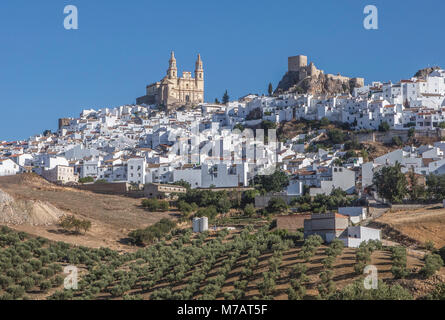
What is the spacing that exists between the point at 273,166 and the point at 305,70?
37287 mm

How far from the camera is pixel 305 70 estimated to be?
321 feet

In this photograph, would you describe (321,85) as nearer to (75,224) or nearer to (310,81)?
(310,81)

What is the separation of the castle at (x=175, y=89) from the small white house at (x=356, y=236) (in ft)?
261

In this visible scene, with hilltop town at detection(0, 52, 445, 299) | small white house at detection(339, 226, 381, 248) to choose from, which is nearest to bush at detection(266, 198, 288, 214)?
hilltop town at detection(0, 52, 445, 299)

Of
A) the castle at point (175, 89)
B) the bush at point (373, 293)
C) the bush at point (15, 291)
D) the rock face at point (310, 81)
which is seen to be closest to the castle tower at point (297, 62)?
the rock face at point (310, 81)

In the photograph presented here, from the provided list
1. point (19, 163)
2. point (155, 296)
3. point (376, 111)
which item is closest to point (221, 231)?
point (155, 296)

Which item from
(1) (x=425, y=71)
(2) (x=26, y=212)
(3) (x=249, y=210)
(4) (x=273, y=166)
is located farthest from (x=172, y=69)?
(2) (x=26, y=212)

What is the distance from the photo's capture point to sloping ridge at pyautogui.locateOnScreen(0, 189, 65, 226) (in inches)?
1724

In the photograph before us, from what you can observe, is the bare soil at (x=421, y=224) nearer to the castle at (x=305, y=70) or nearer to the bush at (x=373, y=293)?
the bush at (x=373, y=293)

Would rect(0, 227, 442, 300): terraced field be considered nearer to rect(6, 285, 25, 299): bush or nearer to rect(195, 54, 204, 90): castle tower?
rect(6, 285, 25, 299): bush

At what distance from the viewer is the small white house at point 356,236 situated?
Answer: 33656 millimetres

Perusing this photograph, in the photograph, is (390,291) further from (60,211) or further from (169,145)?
(169,145)

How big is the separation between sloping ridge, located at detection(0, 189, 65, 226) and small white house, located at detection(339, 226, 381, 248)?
20.0 m

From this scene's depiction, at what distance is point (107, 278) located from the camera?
33.1m
